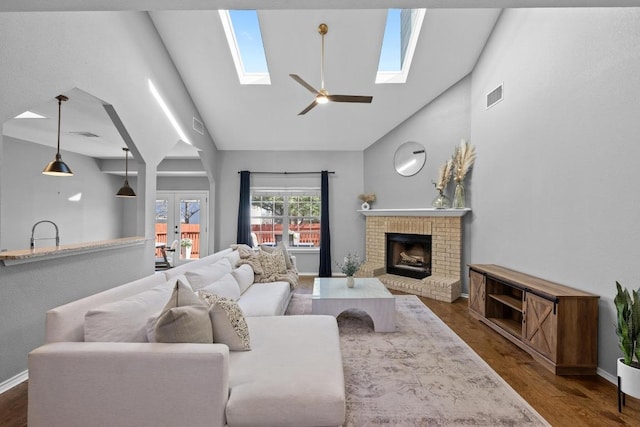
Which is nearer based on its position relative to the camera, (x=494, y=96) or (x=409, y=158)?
(x=494, y=96)

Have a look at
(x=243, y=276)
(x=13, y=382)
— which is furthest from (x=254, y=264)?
(x=13, y=382)

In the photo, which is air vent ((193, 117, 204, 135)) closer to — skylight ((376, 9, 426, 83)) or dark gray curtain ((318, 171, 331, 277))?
dark gray curtain ((318, 171, 331, 277))

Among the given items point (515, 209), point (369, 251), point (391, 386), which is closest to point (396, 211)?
point (369, 251)

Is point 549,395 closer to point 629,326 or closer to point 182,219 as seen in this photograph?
point 629,326

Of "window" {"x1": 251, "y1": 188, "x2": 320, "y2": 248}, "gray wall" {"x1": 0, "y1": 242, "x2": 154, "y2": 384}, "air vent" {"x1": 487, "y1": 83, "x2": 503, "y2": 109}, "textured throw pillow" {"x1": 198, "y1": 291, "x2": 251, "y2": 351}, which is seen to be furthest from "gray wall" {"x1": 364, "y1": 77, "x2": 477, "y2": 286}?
"gray wall" {"x1": 0, "y1": 242, "x2": 154, "y2": 384}

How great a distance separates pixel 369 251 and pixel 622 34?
15.5 ft

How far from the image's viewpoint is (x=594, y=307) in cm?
255

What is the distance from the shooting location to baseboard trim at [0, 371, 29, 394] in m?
2.29

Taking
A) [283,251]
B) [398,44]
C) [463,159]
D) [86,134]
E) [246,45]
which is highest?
[398,44]

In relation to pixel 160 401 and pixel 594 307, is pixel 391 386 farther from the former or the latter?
pixel 594 307

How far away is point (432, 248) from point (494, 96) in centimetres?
251

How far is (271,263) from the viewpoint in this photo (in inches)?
169

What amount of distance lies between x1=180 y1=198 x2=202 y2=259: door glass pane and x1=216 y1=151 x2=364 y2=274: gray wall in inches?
62.6

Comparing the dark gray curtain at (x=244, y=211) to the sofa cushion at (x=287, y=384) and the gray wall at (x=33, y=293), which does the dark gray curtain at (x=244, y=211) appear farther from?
the sofa cushion at (x=287, y=384)
